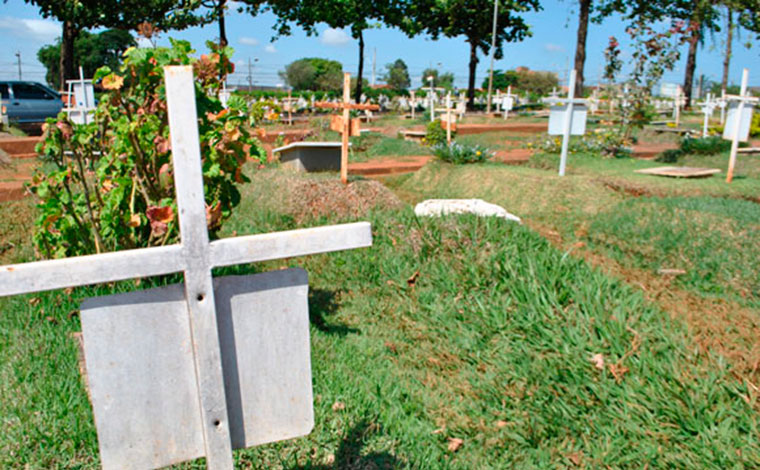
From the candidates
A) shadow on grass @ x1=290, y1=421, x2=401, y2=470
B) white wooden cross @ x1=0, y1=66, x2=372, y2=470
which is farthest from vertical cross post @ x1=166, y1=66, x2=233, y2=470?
shadow on grass @ x1=290, y1=421, x2=401, y2=470

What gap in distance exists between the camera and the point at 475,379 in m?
3.23

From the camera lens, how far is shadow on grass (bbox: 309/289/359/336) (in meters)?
3.81

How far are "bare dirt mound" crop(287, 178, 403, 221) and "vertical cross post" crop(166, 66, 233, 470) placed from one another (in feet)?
14.6

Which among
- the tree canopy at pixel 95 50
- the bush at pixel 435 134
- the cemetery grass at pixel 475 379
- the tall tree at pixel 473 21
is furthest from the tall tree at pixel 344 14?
the tree canopy at pixel 95 50

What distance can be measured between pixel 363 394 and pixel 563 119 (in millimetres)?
7308

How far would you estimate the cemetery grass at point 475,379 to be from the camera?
2496 millimetres

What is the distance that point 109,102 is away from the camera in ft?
11.3

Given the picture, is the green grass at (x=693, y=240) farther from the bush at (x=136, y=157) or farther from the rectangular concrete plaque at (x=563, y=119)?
the bush at (x=136, y=157)

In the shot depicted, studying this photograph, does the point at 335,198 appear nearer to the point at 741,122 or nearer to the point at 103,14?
the point at 741,122

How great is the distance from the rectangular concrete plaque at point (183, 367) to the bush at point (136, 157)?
6.41 feet

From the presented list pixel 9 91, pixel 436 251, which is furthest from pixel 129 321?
pixel 9 91

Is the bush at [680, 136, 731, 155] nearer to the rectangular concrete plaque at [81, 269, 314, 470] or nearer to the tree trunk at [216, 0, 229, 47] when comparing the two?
the rectangular concrete plaque at [81, 269, 314, 470]

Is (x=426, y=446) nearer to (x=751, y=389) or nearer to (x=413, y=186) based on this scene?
(x=751, y=389)

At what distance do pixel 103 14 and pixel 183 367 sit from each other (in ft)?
73.3
